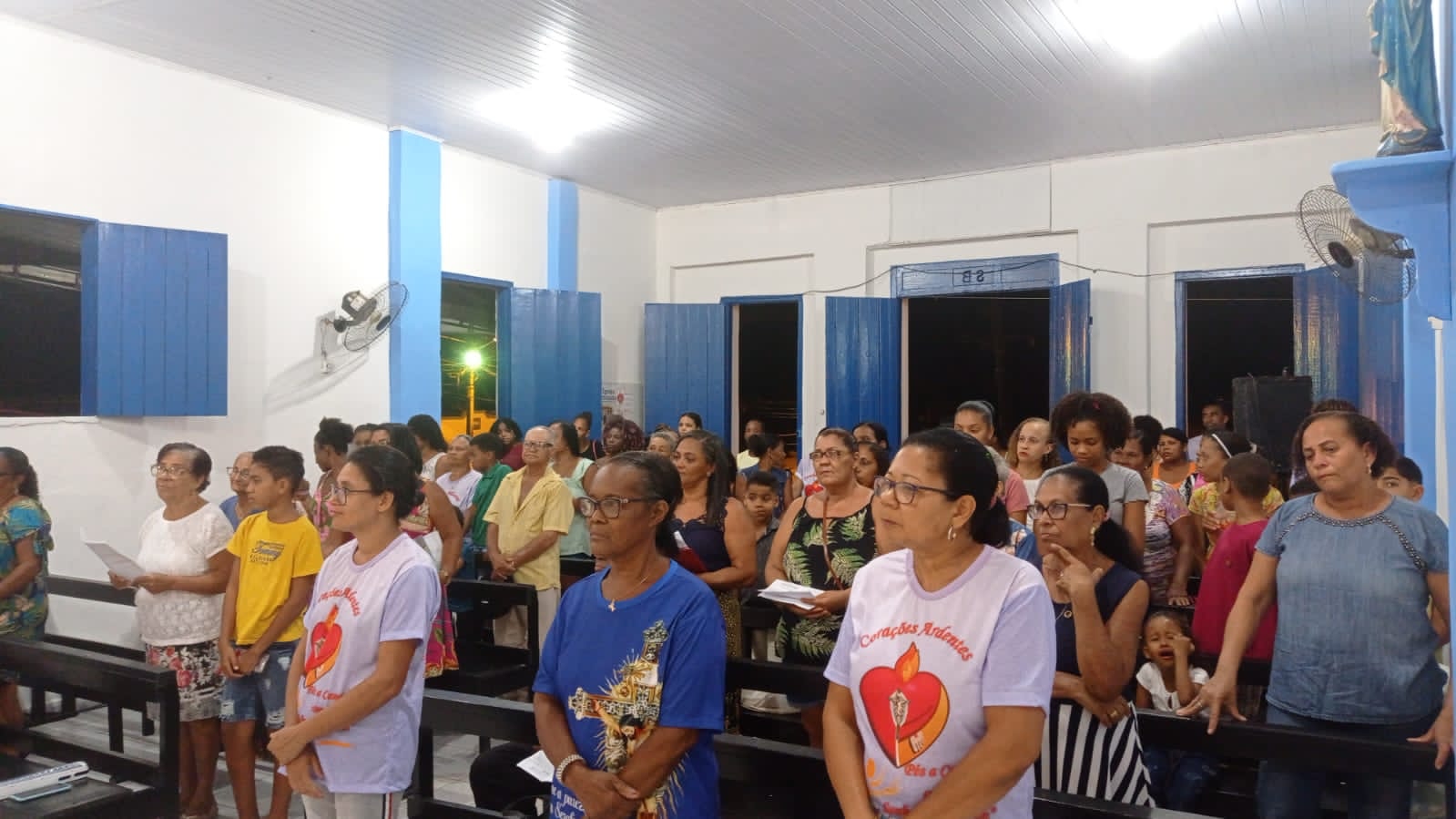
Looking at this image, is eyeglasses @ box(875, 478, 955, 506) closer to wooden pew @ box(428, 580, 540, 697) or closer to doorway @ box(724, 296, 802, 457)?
wooden pew @ box(428, 580, 540, 697)

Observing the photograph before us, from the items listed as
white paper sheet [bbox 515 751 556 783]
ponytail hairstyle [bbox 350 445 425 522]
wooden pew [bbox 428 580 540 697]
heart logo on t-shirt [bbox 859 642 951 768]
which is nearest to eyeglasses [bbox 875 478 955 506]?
heart logo on t-shirt [bbox 859 642 951 768]

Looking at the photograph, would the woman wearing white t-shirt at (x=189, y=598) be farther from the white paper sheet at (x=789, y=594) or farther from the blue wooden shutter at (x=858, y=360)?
the blue wooden shutter at (x=858, y=360)

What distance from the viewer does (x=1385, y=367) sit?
644cm

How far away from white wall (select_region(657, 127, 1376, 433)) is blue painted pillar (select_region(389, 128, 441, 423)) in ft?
10.4

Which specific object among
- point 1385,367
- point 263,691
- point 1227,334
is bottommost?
point 263,691

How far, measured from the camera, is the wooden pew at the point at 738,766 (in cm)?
184

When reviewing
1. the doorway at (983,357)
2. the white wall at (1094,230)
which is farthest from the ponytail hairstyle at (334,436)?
the doorway at (983,357)

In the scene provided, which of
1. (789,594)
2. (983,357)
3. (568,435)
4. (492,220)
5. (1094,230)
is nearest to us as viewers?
(789,594)

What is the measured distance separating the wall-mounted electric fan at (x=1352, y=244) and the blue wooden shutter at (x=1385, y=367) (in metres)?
2.73

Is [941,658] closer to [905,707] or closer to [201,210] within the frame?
[905,707]

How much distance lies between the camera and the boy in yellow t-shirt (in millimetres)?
3314

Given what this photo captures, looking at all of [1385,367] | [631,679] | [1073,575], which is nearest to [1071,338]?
[1385,367]

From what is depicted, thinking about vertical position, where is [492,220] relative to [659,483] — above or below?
above

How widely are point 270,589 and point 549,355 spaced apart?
5.38 metres
